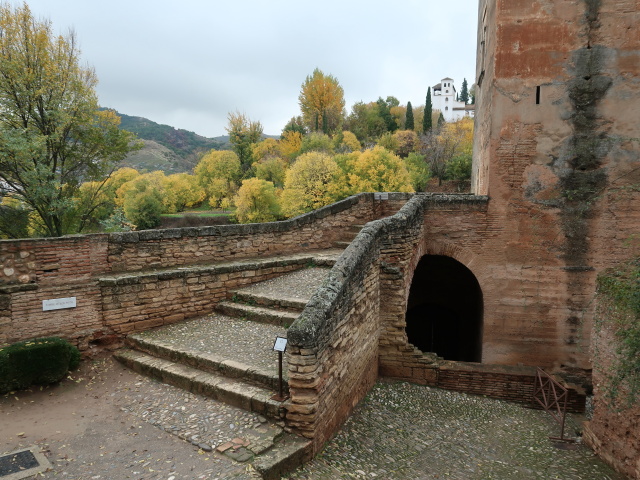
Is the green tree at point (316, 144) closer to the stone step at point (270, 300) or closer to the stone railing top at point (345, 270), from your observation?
the stone railing top at point (345, 270)

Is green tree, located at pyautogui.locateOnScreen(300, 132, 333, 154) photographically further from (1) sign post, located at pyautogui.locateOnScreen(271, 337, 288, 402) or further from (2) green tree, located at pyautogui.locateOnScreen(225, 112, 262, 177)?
(1) sign post, located at pyautogui.locateOnScreen(271, 337, 288, 402)

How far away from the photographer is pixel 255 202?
36594 millimetres

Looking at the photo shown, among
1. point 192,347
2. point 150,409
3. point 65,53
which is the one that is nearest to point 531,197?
point 192,347

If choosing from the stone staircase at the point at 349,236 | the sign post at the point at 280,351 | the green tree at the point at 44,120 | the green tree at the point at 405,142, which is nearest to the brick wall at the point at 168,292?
the stone staircase at the point at 349,236

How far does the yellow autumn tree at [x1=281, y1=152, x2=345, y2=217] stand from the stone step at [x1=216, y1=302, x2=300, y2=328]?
73.8ft

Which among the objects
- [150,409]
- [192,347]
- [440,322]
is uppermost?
[192,347]

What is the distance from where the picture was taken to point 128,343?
22.0 ft

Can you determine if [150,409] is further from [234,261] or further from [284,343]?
[234,261]

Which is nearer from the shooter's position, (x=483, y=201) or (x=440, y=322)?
(x=483, y=201)

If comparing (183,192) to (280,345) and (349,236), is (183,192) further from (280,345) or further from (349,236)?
(280,345)

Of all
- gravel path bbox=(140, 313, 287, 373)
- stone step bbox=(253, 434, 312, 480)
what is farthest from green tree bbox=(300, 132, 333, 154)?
stone step bbox=(253, 434, 312, 480)

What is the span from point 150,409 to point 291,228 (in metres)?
5.45

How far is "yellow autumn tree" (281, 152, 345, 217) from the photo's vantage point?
1176 inches

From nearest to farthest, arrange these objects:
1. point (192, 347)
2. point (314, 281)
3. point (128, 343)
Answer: point (192, 347)
point (128, 343)
point (314, 281)
